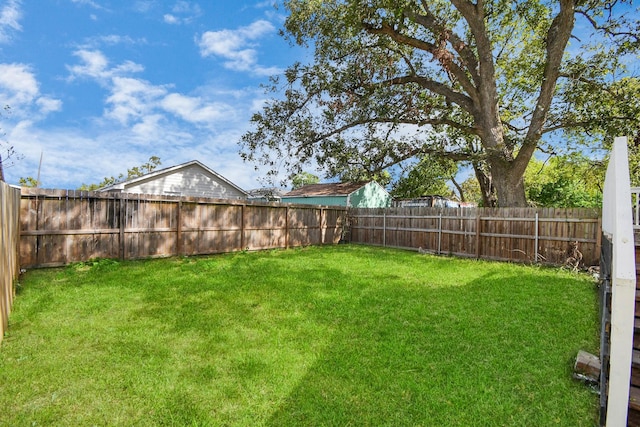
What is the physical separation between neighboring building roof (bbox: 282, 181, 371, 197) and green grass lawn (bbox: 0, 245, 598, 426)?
1365cm

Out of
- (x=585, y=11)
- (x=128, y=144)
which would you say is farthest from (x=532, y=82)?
(x=128, y=144)

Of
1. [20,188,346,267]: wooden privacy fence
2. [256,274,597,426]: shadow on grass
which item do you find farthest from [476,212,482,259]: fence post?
[20,188,346,267]: wooden privacy fence

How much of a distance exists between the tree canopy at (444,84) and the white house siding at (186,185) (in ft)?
13.6

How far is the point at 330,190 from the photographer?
67.5ft

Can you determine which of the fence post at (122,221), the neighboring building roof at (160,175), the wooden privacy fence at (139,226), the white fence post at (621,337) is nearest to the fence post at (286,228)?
the wooden privacy fence at (139,226)

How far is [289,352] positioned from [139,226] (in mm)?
6343

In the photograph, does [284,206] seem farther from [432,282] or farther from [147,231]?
[432,282]

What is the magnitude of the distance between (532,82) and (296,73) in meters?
9.76

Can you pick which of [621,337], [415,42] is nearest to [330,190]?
[415,42]

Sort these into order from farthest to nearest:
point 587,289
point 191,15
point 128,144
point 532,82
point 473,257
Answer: point 128,144
point 532,82
point 191,15
point 473,257
point 587,289

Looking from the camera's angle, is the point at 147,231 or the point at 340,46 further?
the point at 340,46

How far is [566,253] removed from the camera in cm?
852

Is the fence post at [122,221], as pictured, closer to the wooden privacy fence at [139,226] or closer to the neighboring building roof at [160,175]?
the wooden privacy fence at [139,226]

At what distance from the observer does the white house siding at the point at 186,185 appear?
563 inches
